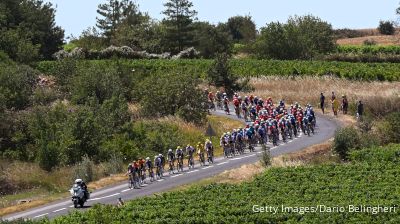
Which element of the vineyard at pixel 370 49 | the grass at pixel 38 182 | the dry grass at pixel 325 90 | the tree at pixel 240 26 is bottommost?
the grass at pixel 38 182

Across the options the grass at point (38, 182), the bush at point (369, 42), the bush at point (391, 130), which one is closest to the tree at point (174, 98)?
the grass at point (38, 182)

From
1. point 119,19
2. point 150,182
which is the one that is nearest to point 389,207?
point 150,182

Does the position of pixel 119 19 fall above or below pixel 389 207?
above

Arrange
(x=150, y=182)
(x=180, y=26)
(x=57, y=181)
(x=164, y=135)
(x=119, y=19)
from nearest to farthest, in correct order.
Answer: (x=150, y=182) → (x=57, y=181) → (x=164, y=135) → (x=180, y=26) → (x=119, y=19)

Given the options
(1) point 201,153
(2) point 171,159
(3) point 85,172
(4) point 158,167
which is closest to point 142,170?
(4) point 158,167

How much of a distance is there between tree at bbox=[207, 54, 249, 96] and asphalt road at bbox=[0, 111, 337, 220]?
19.8 meters

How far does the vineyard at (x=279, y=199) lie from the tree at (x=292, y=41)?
57.6 m

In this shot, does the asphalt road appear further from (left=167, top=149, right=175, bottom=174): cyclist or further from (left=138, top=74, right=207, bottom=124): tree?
(left=138, top=74, right=207, bottom=124): tree

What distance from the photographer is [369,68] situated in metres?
72.9

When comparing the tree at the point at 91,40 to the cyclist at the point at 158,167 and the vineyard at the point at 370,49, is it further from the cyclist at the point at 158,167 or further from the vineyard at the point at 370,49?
the cyclist at the point at 158,167

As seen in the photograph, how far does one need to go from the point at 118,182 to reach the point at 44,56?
62.1 meters

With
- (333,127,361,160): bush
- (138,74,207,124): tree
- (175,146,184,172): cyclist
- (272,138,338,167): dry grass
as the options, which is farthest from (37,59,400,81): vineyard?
(175,146,184,172): cyclist

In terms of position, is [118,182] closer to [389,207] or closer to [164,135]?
[164,135]

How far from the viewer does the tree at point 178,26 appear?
104 metres
